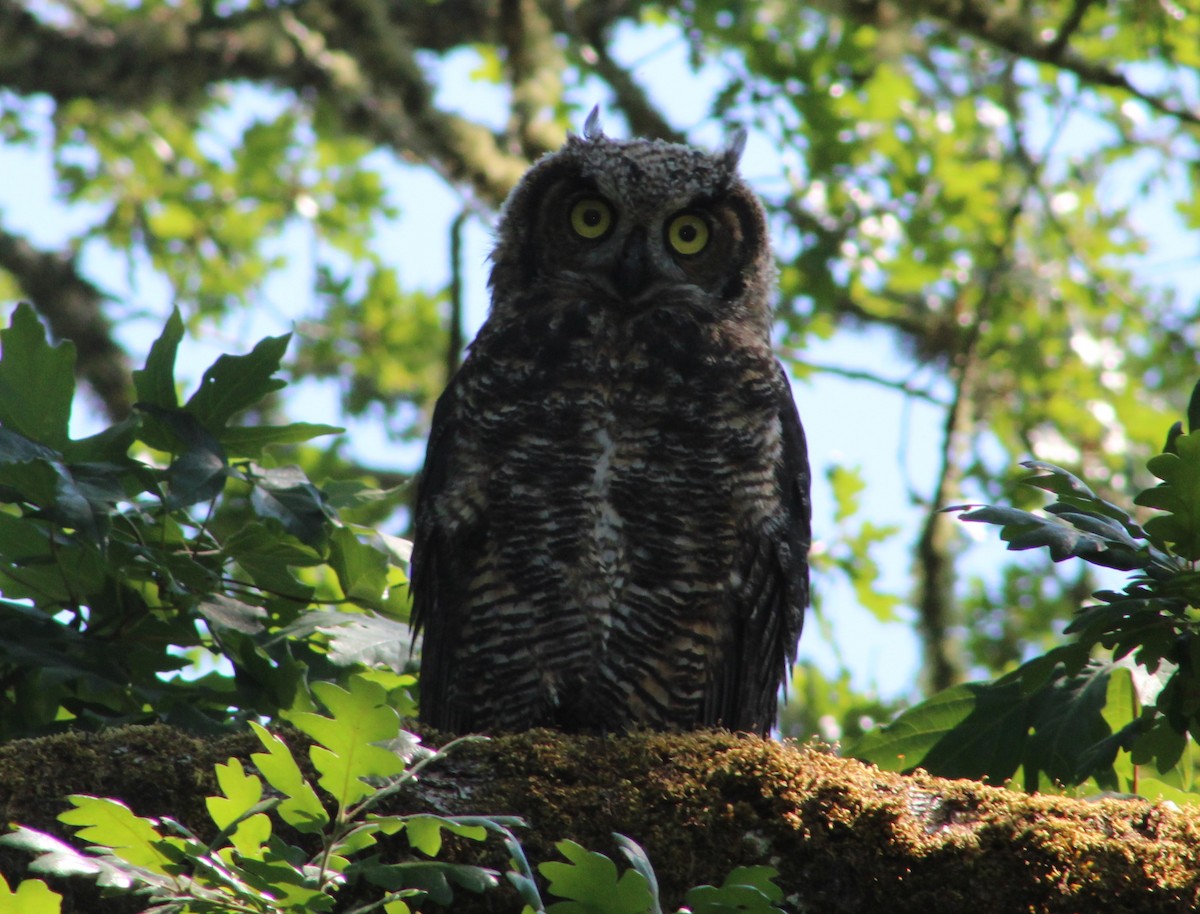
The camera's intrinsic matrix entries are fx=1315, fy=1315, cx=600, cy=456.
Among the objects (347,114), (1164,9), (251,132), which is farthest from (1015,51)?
(251,132)

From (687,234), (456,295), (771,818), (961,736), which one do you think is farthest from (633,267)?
(456,295)

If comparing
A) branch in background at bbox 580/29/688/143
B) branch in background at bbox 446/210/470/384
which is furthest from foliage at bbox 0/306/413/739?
branch in background at bbox 580/29/688/143

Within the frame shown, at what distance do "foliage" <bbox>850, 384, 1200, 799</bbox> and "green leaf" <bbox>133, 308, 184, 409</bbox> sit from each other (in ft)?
4.67

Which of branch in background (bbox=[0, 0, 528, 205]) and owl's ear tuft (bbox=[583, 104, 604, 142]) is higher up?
branch in background (bbox=[0, 0, 528, 205])

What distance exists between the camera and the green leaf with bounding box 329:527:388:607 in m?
2.68

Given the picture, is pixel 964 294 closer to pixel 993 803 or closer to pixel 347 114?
pixel 347 114

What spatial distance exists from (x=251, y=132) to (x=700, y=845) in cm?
790

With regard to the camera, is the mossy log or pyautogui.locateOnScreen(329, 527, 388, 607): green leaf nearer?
the mossy log

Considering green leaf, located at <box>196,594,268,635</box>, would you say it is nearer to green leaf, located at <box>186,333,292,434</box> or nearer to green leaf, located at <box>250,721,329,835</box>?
green leaf, located at <box>186,333,292,434</box>

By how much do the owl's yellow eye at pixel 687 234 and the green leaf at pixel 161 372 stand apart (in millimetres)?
1646

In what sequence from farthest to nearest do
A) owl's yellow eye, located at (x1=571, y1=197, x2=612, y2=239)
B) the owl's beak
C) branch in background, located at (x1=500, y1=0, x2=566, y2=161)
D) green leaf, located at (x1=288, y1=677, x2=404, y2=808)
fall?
branch in background, located at (x1=500, y1=0, x2=566, y2=161) < owl's yellow eye, located at (x1=571, y1=197, x2=612, y2=239) < the owl's beak < green leaf, located at (x1=288, y1=677, x2=404, y2=808)

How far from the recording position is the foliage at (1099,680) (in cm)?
188

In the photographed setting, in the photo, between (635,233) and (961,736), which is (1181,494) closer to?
(961,736)

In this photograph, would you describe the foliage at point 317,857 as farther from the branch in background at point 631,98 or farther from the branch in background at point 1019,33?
the branch in background at point 631,98
